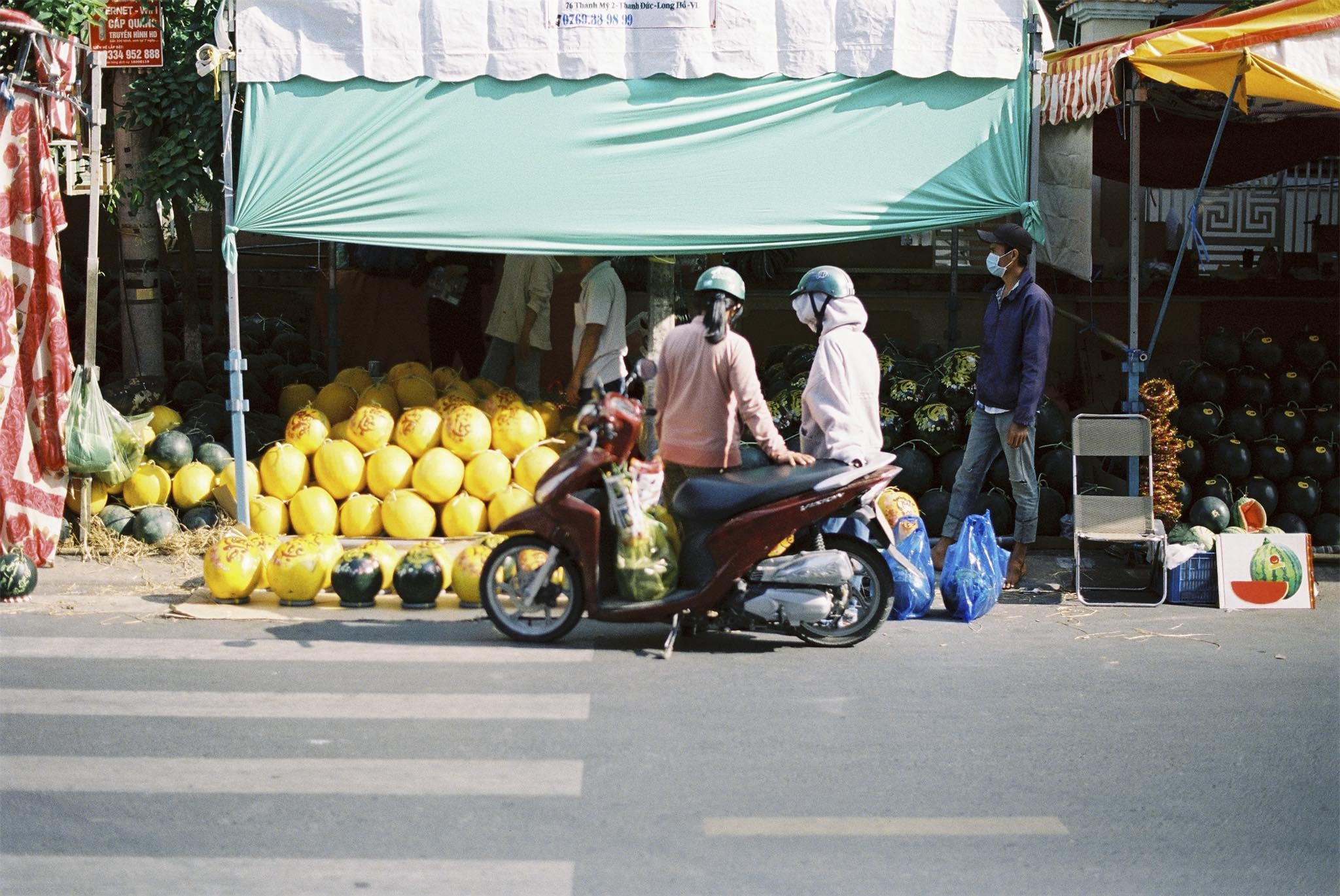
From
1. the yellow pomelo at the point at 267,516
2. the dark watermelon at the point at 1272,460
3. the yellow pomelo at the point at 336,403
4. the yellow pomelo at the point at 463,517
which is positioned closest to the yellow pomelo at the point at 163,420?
the yellow pomelo at the point at 336,403

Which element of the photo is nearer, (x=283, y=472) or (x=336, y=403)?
(x=283, y=472)

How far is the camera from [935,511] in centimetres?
978

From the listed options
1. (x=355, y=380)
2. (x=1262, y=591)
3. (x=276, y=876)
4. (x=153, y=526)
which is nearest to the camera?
(x=276, y=876)

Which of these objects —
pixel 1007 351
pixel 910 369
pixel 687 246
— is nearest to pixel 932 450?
pixel 910 369

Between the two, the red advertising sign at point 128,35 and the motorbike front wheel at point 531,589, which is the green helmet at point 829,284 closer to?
the motorbike front wheel at point 531,589

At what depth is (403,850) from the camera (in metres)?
4.51

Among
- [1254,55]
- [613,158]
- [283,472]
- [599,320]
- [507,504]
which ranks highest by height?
[1254,55]

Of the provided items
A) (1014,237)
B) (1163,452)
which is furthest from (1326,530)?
(1014,237)

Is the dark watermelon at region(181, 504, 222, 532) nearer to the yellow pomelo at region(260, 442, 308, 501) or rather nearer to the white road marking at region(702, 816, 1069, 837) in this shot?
the yellow pomelo at region(260, 442, 308, 501)

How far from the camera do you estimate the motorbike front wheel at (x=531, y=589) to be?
7.15 m

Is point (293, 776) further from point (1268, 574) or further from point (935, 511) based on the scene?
point (1268, 574)

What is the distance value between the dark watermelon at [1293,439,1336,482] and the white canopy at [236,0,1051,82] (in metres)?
3.50

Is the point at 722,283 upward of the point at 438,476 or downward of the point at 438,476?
upward

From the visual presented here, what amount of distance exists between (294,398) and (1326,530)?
303 inches
